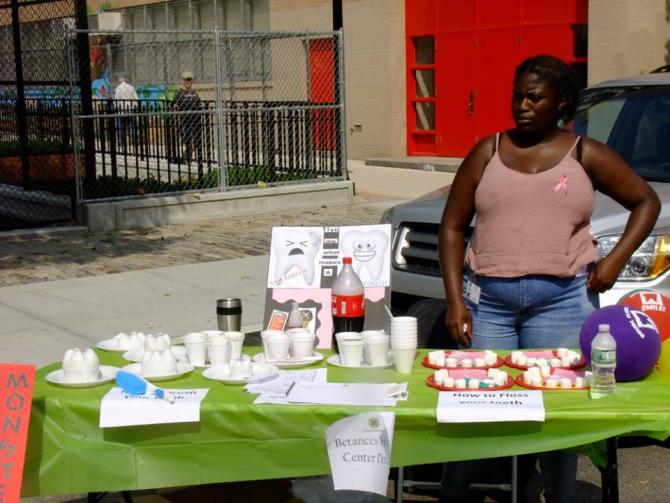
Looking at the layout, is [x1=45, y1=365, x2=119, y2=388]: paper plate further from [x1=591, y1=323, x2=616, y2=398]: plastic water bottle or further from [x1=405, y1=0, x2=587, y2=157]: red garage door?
[x1=405, y1=0, x2=587, y2=157]: red garage door

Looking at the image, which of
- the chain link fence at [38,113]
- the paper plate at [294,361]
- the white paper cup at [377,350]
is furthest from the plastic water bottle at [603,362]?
the chain link fence at [38,113]

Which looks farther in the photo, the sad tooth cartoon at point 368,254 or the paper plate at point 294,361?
the sad tooth cartoon at point 368,254

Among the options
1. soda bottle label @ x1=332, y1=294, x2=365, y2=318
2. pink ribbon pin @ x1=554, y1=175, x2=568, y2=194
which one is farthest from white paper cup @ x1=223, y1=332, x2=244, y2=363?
pink ribbon pin @ x1=554, y1=175, x2=568, y2=194

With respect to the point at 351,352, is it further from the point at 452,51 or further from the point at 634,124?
the point at 452,51

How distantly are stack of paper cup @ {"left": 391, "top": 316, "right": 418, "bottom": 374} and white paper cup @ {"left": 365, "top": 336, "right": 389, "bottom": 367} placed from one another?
9 centimetres

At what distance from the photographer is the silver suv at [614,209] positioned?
579 cm

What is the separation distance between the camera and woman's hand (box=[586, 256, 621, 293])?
4.26 metres

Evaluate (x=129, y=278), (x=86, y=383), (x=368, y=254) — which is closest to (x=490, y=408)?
(x=86, y=383)

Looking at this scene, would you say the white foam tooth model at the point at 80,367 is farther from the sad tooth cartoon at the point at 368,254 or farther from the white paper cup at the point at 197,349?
the sad tooth cartoon at the point at 368,254

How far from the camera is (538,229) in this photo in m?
4.18

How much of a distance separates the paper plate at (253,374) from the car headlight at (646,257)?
229 centimetres

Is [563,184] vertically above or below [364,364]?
above

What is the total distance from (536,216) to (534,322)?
0.44 m

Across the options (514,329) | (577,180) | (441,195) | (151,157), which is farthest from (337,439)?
(151,157)
